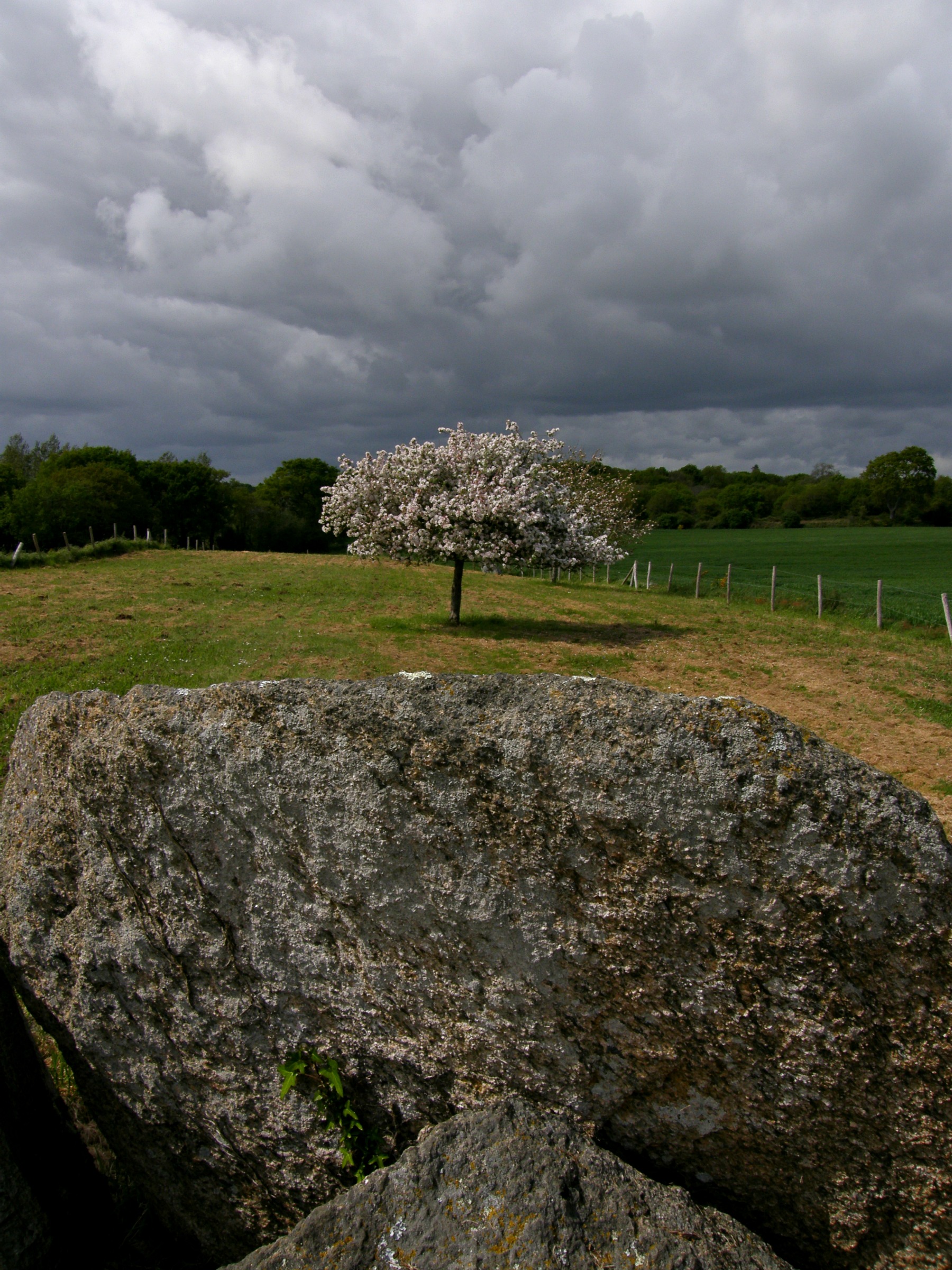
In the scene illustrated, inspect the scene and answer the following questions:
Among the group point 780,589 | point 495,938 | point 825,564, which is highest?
point 825,564

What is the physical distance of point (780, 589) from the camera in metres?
39.8

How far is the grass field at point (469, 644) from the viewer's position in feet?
53.7

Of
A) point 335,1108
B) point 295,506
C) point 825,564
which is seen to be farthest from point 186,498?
point 335,1108

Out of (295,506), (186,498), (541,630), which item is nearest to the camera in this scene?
A: (541,630)

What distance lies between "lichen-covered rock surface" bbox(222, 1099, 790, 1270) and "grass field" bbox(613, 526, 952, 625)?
30.7 m

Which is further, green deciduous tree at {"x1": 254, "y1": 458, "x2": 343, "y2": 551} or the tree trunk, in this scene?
green deciduous tree at {"x1": 254, "y1": 458, "x2": 343, "y2": 551}

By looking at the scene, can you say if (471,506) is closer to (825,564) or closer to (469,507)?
(469,507)

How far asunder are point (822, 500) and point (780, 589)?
103m

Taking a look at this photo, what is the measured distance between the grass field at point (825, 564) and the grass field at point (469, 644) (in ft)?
20.8

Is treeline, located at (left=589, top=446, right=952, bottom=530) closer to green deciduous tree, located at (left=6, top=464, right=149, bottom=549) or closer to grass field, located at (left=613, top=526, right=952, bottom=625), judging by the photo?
grass field, located at (left=613, top=526, right=952, bottom=625)

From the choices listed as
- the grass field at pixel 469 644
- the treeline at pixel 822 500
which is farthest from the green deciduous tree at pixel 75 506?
the treeline at pixel 822 500

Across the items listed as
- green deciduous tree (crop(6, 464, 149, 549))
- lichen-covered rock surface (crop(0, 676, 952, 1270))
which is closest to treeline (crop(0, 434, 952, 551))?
green deciduous tree (crop(6, 464, 149, 549))

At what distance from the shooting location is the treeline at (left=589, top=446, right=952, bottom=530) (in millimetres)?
118875

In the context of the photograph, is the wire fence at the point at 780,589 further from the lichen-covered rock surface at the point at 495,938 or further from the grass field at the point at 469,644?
the lichen-covered rock surface at the point at 495,938
